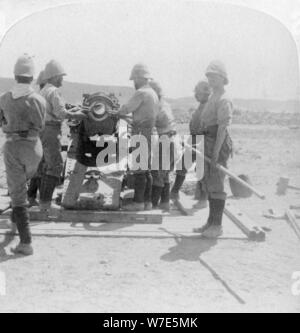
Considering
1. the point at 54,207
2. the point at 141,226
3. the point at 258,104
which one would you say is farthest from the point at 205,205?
the point at 258,104

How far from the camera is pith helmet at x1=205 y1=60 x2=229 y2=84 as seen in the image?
571 cm

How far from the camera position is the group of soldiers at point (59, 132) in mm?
5160

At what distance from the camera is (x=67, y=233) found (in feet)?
19.6

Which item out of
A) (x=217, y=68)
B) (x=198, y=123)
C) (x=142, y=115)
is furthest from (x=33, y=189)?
(x=217, y=68)

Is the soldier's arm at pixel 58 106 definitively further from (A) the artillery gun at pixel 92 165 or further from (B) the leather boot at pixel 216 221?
(B) the leather boot at pixel 216 221

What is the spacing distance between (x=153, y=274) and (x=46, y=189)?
238 cm

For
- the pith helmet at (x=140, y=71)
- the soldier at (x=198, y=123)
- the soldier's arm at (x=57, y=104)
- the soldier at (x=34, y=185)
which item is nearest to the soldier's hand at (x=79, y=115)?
the soldier's arm at (x=57, y=104)

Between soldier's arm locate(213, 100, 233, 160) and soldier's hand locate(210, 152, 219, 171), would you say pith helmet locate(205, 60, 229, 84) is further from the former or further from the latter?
soldier's hand locate(210, 152, 219, 171)

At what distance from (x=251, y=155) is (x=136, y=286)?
1154cm

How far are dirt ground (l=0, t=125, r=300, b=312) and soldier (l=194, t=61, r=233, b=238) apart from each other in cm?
33

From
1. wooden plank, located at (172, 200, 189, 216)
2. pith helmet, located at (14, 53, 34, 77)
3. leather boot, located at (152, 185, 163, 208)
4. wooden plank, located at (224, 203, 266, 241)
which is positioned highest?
pith helmet, located at (14, 53, 34, 77)

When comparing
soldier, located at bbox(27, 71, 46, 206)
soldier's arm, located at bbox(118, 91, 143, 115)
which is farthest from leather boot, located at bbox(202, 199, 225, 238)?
soldier, located at bbox(27, 71, 46, 206)

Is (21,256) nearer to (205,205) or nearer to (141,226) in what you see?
(141,226)
